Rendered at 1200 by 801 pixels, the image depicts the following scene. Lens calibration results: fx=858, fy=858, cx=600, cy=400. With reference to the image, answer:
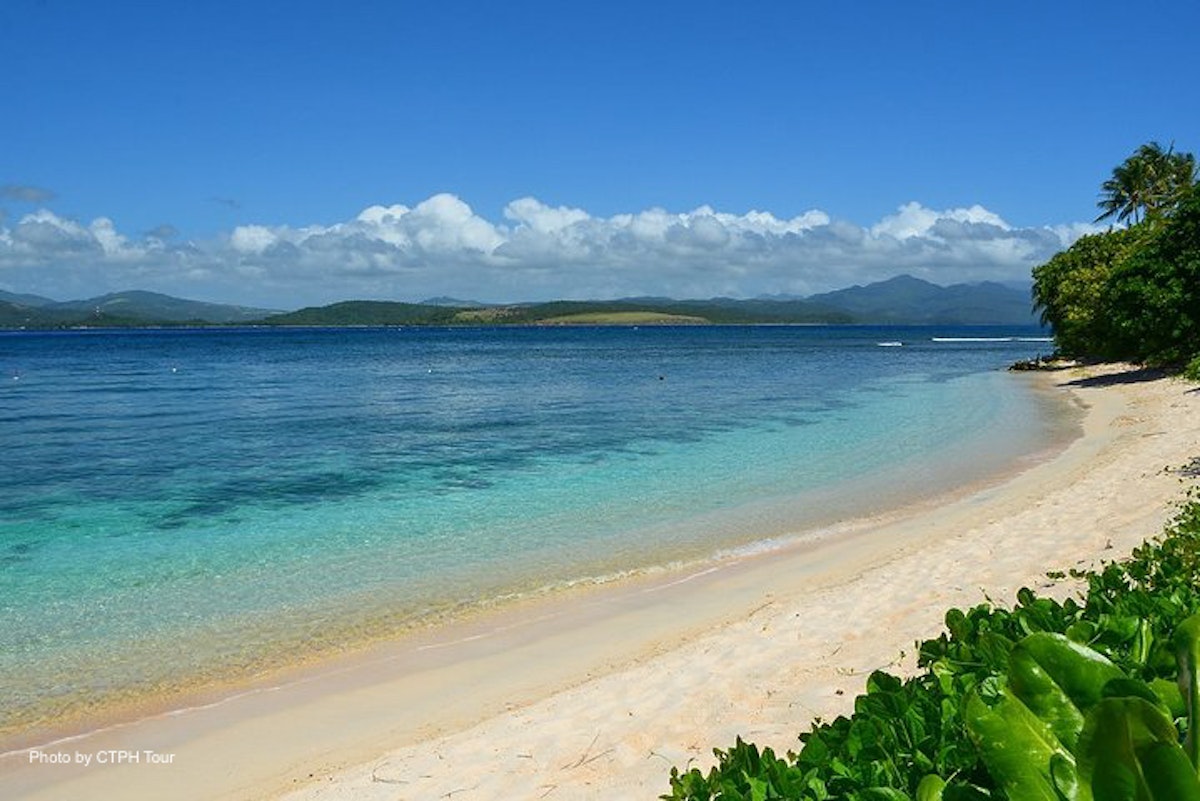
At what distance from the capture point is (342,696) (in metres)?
8.63

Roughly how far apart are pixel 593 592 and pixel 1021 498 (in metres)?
8.75

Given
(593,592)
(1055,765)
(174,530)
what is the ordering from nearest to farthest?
(1055,765), (593,592), (174,530)

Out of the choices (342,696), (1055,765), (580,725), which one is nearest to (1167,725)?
(1055,765)

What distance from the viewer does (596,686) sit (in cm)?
812

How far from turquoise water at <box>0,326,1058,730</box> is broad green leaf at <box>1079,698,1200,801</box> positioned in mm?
9802

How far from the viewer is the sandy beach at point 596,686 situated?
652cm

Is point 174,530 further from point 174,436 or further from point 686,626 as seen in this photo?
point 174,436

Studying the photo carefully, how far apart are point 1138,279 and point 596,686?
35.2 metres

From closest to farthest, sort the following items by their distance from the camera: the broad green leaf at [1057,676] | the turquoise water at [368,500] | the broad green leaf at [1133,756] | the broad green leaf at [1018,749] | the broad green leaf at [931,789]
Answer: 1. the broad green leaf at [1133,756]
2. the broad green leaf at [1018,749]
3. the broad green leaf at [1057,676]
4. the broad green leaf at [931,789]
5. the turquoise water at [368,500]

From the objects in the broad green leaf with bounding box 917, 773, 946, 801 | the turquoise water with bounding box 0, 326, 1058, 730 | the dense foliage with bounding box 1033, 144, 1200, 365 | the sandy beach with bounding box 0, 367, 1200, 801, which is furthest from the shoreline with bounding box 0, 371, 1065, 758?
the dense foliage with bounding box 1033, 144, 1200, 365

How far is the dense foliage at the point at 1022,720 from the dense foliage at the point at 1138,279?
3447 centimetres

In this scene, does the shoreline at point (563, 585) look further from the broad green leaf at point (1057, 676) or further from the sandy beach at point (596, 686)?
the broad green leaf at point (1057, 676)

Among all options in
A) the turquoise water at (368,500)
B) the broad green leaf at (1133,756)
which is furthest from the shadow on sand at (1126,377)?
the broad green leaf at (1133,756)

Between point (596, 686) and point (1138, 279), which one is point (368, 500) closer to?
point (596, 686)
